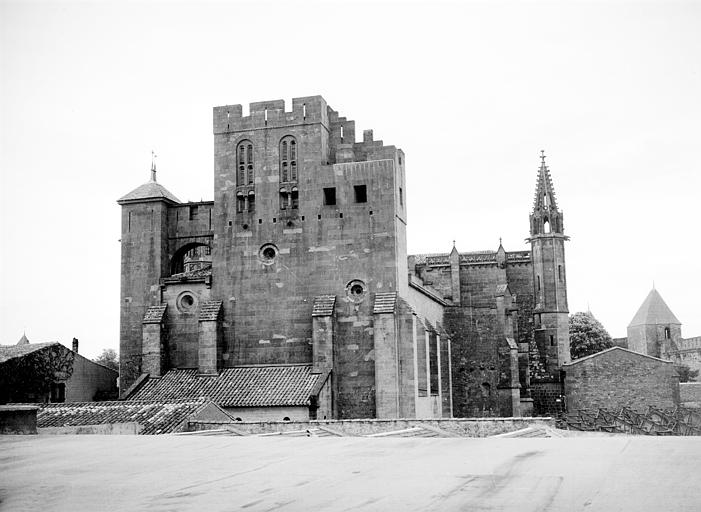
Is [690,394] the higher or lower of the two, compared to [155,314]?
lower

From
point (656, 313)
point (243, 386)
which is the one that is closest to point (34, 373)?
point (243, 386)

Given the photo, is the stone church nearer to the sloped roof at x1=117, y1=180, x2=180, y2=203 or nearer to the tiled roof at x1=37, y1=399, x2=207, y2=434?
the sloped roof at x1=117, y1=180, x2=180, y2=203

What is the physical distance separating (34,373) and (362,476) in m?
28.8

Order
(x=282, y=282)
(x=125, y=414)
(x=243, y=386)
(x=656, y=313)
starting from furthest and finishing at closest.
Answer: (x=656, y=313)
(x=282, y=282)
(x=243, y=386)
(x=125, y=414)

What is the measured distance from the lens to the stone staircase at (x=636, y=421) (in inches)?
2217

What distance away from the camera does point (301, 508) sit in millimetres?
11500

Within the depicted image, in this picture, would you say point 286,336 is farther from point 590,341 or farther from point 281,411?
point 590,341

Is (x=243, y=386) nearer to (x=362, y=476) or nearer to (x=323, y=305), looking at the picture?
(x=323, y=305)

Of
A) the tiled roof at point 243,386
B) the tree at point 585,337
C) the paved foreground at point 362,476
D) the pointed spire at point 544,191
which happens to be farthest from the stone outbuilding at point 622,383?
the paved foreground at point 362,476

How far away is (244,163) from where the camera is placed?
44.7 metres

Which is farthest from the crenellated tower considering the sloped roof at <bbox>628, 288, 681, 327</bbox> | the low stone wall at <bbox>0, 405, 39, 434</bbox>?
the sloped roof at <bbox>628, 288, 681, 327</bbox>

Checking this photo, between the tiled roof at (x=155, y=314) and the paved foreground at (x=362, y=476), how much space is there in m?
24.6

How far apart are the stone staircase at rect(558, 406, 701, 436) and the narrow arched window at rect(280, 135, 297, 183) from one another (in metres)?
24.8

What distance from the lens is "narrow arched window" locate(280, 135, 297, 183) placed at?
43875 mm
